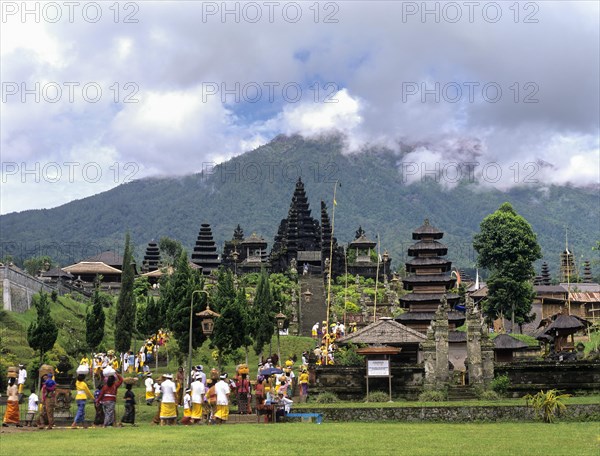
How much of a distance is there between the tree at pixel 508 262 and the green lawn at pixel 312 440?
42948 millimetres

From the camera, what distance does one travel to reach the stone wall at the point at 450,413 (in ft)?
93.7

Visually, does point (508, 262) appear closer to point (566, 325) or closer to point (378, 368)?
point (566, 325)

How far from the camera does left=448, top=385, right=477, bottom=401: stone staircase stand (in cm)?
3641

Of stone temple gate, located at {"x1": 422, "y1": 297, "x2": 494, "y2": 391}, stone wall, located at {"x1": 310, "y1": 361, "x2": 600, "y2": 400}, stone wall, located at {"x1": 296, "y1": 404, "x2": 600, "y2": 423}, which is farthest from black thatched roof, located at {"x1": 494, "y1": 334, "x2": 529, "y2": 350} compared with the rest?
stone wall, located at {"x1": 296, "y1": 404, "x2": 600, "y2": 423}

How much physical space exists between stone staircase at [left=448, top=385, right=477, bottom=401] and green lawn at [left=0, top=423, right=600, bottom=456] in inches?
412

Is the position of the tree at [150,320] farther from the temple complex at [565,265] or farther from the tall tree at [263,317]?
the temple complex at [565,265]

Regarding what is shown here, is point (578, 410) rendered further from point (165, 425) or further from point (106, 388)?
point (106, 388)

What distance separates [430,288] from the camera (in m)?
51.6

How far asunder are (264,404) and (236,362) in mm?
21816

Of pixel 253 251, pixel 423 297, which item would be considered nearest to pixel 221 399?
pixel 423 297

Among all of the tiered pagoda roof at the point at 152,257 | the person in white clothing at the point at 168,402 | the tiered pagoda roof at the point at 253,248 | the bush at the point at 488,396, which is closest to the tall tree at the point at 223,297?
the bush at the point at 488,396

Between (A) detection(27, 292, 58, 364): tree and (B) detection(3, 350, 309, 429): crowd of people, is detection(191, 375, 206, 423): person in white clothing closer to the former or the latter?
(B) detection(3, 350, 309, 429): crowd of people

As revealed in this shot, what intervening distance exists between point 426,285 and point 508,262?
62.7ft

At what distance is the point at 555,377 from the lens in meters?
36.2
